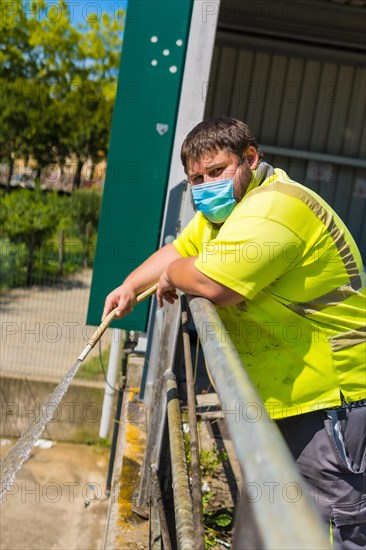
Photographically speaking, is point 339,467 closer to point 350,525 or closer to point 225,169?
point 350,525

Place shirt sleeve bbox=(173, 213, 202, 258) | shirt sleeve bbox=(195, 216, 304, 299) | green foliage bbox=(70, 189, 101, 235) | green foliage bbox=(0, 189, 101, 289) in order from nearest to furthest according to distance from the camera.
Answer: shirt sleeve bbox=(195, 216, 304, 299), shirt sleeve bbox=(173, 213, 202, 258), green foliage bbox=(0, 189, 101, 289), green foliage bbox=(70, 189, 101, 235)

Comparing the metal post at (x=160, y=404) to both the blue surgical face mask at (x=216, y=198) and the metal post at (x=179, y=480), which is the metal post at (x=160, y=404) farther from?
the blue surgical face mask at (x=216, y=198)

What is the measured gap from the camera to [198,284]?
188 cm

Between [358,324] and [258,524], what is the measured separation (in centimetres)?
125

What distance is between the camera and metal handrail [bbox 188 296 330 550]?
72 cm

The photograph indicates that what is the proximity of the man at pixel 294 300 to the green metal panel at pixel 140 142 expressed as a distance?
2.38 meters

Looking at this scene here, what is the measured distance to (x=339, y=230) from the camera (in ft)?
6.21

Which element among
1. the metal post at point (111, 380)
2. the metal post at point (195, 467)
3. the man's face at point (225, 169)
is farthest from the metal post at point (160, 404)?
the metal post at point (111, 380)

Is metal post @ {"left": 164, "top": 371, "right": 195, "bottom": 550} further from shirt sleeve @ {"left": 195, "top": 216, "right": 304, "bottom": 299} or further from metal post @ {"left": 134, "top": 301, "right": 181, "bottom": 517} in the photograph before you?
shirt sleeve @ {"left": 195, "top": 216, "right": 304, "bottom": 299}

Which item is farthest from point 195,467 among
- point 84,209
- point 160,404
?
point 84,209

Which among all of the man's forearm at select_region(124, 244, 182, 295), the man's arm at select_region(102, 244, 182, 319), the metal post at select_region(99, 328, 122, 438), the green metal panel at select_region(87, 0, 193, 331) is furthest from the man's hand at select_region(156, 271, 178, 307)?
the metal post at select_region(99, 328, 122, 438)

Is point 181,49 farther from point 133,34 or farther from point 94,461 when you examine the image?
point 94,461

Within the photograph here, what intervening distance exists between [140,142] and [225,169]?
2496 mm

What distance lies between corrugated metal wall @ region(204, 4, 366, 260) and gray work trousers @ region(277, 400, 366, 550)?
5.54m
